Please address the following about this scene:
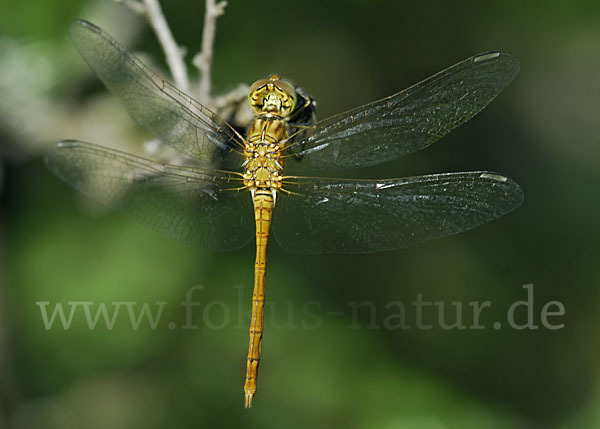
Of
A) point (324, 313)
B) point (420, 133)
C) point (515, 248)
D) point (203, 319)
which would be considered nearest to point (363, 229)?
point (420, 133)

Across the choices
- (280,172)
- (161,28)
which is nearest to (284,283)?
(280,172)

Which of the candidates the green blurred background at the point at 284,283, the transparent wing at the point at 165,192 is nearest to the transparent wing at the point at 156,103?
the transparent wing at the point at 165,192

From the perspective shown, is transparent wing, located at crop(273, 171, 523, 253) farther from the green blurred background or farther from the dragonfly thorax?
the green blurred background

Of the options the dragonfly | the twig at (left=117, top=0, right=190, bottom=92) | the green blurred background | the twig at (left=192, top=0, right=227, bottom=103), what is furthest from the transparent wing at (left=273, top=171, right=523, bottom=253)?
the green blurred background

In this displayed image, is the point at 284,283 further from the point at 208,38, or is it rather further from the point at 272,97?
the point at 208,38

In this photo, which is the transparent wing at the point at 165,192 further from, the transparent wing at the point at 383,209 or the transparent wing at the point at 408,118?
the transparent wing at the point at 408,118

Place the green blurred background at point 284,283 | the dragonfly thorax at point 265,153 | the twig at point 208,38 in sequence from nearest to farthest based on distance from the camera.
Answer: the twig at point 208,38
the dragonfly thorax at point 265,153
the green blurred background at point 284,283
